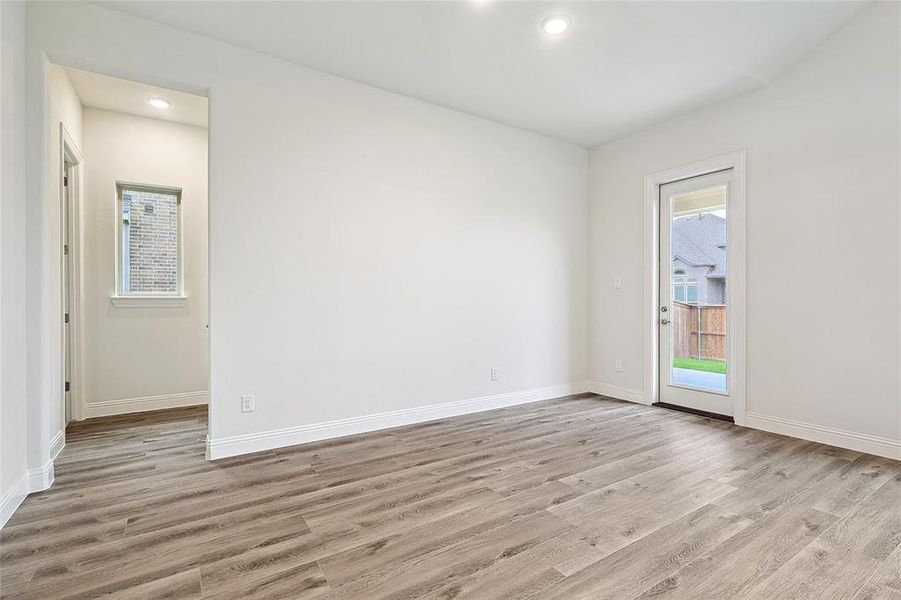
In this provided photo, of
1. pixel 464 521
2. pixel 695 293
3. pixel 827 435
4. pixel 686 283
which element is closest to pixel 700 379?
pixel 695 293

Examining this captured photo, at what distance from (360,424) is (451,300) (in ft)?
4.53

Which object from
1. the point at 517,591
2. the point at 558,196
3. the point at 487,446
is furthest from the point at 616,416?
the point at 517,591

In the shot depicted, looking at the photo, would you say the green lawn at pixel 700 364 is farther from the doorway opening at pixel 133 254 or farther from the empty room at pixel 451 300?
the doorway opening at pixel 133 254

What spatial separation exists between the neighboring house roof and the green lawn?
2.71ft

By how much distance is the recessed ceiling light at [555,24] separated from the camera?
9.40 feet

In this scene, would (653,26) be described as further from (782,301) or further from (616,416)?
(616,416)

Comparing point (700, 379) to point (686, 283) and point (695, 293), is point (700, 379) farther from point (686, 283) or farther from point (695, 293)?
point (686, 283)

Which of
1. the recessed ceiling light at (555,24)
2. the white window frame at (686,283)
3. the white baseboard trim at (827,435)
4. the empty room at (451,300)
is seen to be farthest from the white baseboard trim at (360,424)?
the recessed ceiling light at (555,24)

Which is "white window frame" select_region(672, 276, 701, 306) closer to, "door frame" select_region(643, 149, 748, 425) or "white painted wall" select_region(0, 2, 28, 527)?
"door frame" select_region(643, 149, 748, 425)

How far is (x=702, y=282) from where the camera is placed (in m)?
4.21

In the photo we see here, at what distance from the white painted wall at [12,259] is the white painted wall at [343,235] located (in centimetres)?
13

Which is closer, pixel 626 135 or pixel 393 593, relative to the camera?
pixel 393 593

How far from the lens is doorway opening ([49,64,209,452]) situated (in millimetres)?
3855

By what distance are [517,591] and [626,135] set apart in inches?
182
